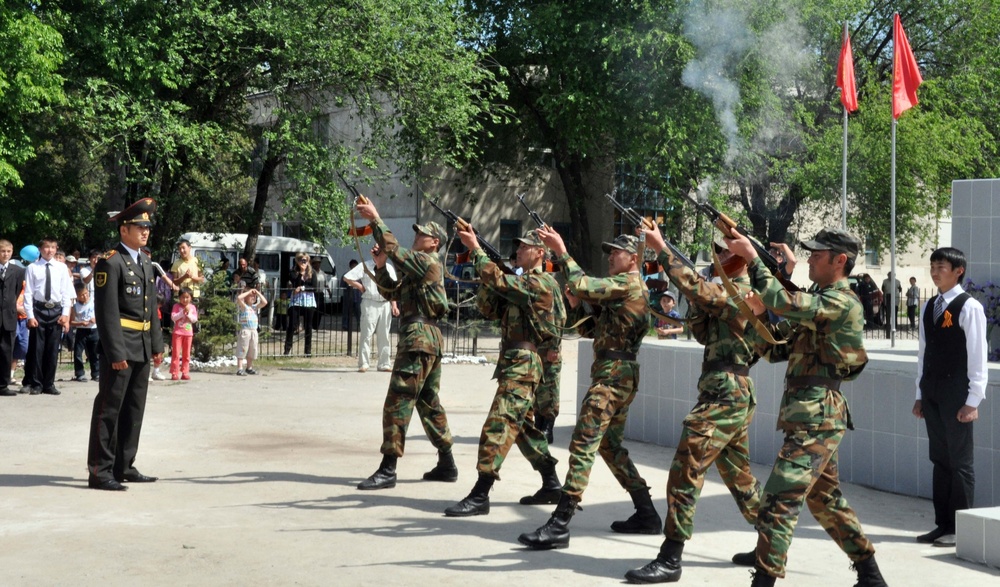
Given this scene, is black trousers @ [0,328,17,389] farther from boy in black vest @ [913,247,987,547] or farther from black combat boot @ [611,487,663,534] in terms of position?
boy in black vest @ [913,247,987,547]

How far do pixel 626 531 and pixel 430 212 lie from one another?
28770 mm

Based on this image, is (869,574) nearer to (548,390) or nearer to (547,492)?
(547,492)

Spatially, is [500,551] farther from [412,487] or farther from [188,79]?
[188,79]

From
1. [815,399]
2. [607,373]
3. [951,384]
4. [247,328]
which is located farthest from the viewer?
[247,328]

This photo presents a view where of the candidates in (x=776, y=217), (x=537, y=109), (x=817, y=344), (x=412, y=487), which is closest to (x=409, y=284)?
(x=412, y=487)

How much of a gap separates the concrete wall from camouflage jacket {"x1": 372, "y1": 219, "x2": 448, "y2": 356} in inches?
115

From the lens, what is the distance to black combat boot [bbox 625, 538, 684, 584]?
6.07 meters

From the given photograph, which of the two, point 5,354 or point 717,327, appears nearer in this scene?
point 717,327

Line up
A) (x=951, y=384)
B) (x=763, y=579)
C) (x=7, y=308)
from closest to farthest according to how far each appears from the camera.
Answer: (x=763, y=579)
(x=951, y=384)
(x=7, y=308)

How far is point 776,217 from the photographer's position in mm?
37844

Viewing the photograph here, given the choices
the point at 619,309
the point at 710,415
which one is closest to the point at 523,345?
the point at 619,309

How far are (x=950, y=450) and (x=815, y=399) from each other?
7.03ft

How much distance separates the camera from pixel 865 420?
9180 millimetres

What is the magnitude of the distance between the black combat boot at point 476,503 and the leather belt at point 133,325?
2.87 m
